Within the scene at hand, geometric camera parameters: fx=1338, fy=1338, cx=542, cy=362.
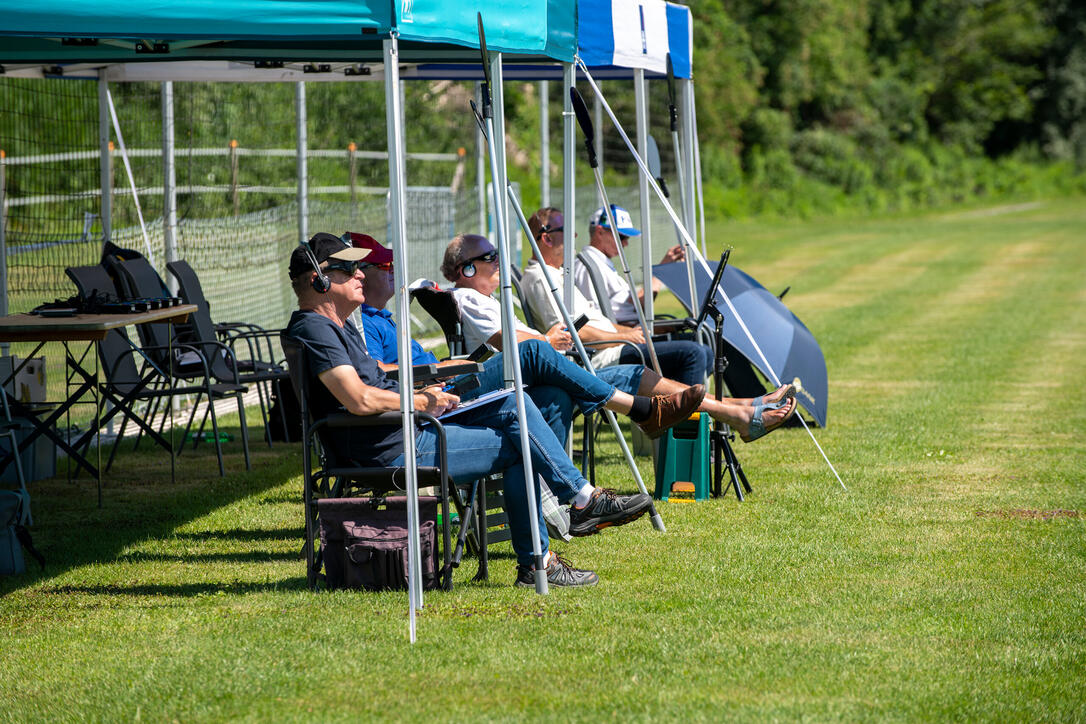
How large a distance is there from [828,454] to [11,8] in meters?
5.20

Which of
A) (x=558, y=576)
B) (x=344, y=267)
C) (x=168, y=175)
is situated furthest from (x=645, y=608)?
(x=168, y=175)

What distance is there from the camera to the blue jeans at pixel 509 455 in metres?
5.16

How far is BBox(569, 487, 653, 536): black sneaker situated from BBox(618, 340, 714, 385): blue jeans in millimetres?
2206

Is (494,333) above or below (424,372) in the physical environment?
above

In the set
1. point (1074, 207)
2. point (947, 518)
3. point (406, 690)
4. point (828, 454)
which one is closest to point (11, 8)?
point (406, 690)

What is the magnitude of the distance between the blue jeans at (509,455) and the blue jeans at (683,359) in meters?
2.25

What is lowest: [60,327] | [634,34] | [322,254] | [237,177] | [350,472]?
[350,472]

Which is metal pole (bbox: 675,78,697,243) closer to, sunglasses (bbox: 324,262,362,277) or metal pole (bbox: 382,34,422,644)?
sunglasses (bbox: 324,262,362,277)

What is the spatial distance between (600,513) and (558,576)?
321 mm

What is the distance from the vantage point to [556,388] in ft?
18.6

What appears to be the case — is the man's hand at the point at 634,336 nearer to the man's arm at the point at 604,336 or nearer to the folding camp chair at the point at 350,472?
the man's arm at the point at 604,336

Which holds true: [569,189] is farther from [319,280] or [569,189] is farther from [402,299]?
[402,299]

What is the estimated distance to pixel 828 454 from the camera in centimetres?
796

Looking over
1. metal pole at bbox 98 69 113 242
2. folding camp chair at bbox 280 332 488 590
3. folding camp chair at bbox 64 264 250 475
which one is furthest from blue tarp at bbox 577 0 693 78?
metal pole at bbox 98 69 113 242
